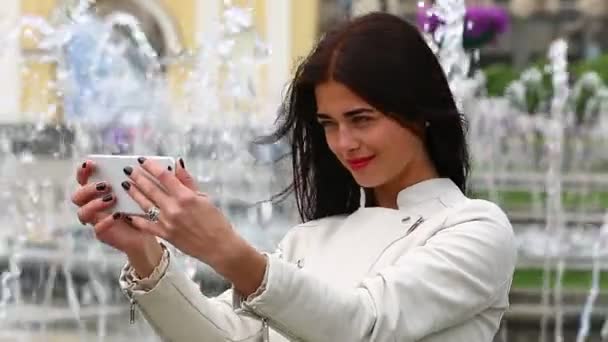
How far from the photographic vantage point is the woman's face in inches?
57.9

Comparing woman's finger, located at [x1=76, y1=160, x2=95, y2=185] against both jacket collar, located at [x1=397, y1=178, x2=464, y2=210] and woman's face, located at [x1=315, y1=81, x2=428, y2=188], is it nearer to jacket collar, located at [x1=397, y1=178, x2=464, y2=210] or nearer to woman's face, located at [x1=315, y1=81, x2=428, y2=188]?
woman's face, located at [x1=315, y1=81, x2=428, y2=188]

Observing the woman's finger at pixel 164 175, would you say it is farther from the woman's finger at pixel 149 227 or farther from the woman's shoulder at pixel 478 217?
the woman's shoulder at pixel 478 217

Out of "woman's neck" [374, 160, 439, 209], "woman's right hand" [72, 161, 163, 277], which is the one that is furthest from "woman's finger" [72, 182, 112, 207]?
"woman's neck" [374, 160, 439, 209]

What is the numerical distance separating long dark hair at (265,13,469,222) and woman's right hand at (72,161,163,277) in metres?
0.28

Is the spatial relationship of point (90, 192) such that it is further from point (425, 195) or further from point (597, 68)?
point (597, 68)

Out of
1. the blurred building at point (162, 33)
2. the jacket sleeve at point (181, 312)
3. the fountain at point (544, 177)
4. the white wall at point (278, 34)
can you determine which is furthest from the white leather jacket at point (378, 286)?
the white wall at point (278, 34)

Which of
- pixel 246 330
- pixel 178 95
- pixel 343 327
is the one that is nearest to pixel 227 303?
pixel 246 330

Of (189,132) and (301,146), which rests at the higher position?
(301,146)

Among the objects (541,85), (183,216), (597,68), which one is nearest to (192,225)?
(183,216)

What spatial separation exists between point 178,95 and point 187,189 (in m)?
15.0

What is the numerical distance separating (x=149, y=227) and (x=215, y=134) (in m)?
10.0

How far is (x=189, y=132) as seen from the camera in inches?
466

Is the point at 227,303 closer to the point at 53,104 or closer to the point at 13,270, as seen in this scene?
the point at 13,270

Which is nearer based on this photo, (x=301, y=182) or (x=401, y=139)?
(x=401, y=139)
